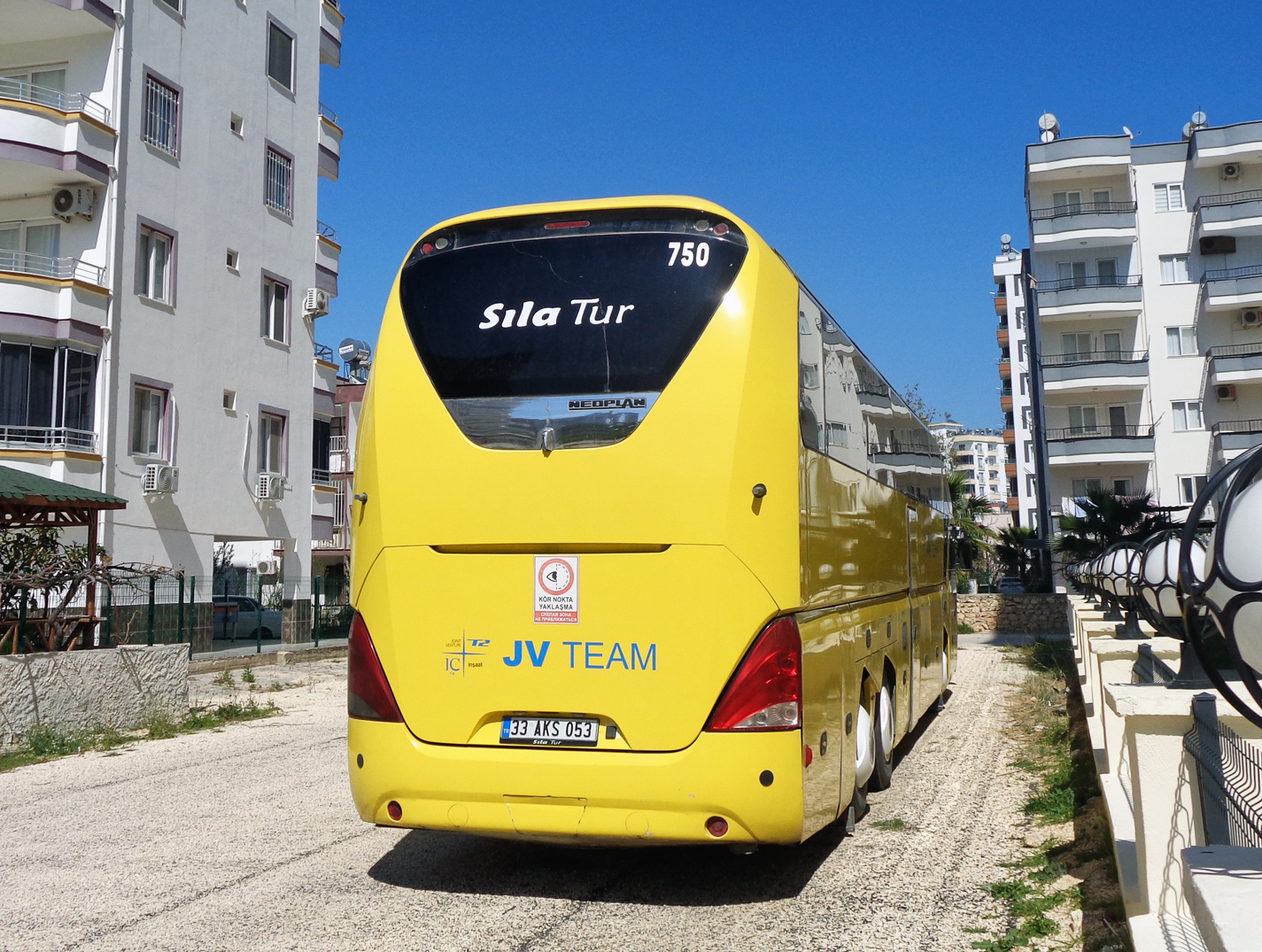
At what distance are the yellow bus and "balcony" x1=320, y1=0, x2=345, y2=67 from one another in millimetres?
25980

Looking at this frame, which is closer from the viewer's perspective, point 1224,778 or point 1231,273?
point 1224,778

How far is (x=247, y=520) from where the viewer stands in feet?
82.7

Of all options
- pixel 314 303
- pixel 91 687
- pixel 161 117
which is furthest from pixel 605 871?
pixel 314 303

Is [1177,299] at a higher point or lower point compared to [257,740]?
higher

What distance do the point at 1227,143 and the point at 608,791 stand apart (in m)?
44.7

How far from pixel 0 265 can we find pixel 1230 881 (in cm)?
2387

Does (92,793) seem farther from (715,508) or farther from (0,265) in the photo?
(0,265)

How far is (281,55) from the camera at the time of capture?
90.1 feet

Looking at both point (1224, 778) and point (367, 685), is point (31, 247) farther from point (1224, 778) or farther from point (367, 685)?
point (1224, 778)

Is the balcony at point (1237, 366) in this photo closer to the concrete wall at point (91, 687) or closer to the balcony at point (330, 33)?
the balcony at point (330, 33)

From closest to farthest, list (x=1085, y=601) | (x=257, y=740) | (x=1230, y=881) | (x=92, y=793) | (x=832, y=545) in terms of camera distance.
A: 1. (x=1230, y=881)
2. (x=832, y=545)
3. (x=92, y=793)
4. (x=257, y=740)
5. (x=1085, y=601)

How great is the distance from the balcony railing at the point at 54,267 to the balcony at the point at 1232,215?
124 feet

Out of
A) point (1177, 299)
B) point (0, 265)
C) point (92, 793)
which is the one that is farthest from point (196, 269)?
point (1177, 299)

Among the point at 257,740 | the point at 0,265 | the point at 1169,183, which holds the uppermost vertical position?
the point at 1169,183
